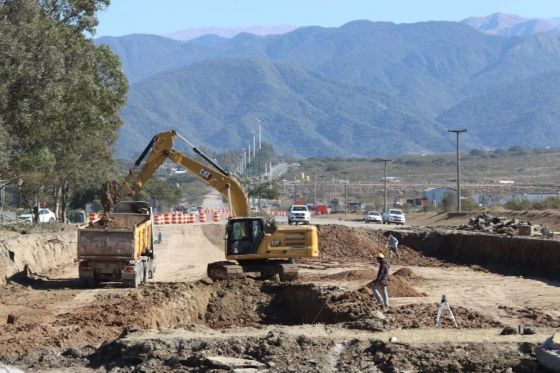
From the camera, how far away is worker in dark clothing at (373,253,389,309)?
26.5 meters

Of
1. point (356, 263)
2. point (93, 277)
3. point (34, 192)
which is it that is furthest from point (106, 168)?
point (93, 277)

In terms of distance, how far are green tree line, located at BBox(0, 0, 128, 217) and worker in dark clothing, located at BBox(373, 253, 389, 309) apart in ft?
66.2

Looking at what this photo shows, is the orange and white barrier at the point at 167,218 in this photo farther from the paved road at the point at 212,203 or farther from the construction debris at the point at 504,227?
the paved road at the point at 212,203

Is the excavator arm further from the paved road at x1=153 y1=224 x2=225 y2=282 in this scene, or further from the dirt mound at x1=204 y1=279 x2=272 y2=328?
the paved road at x1=153 y1=224 x2=225 y2=282

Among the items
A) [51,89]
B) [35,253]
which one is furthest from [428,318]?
[51,89]

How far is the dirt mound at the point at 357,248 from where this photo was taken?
5138cm

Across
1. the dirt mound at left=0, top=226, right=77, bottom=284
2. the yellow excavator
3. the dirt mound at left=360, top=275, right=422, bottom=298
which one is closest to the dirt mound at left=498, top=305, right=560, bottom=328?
the dirt mound at left=360, top=275, right=422, bottom=298

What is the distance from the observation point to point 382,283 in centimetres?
2678

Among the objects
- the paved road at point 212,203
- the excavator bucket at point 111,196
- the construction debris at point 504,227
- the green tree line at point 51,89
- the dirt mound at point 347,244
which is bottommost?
the dirt mound at point 347,244

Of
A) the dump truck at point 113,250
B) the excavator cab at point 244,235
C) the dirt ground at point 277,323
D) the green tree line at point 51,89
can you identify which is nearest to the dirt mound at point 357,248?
the dirt ground at point 277,323

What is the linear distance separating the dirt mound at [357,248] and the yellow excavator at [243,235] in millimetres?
14331

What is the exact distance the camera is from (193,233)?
72625 millimetres

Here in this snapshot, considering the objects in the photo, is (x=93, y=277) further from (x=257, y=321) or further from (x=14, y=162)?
(x=14, y=162)

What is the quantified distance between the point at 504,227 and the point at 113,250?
32.2 m
